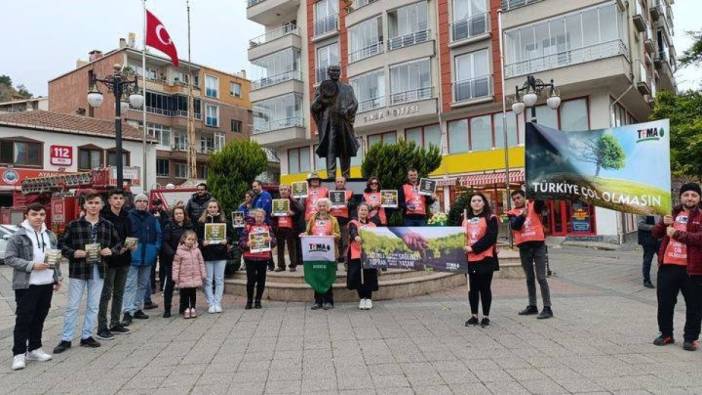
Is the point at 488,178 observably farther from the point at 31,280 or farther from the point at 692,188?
the point at 31,280

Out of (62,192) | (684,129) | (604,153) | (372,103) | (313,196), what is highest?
(372,103)

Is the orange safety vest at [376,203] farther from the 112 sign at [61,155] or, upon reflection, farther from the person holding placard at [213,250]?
the 112 sign at [61,155]

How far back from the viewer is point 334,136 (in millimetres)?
10383

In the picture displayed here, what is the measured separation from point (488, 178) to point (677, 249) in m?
20.2

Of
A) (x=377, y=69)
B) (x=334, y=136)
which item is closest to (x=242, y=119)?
(x=377, y=69)

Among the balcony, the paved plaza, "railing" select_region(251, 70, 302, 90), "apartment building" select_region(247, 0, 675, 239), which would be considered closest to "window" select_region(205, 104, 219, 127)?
the balcony

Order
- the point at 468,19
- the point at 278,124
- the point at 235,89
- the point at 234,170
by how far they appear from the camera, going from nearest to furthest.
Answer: the point at 234,170, the point at 468,19, the point at 278,124, the point at 235,89

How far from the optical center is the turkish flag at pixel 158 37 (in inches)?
1068

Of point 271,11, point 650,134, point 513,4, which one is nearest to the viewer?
point 650,134

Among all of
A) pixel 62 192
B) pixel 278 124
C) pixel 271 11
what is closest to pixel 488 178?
pixel 278 124

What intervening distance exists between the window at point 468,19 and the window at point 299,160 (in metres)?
13.7

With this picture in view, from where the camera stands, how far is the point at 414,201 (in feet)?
31.1

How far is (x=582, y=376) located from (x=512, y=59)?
23.1 meters

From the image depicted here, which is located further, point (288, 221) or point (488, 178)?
point (488, 178)
